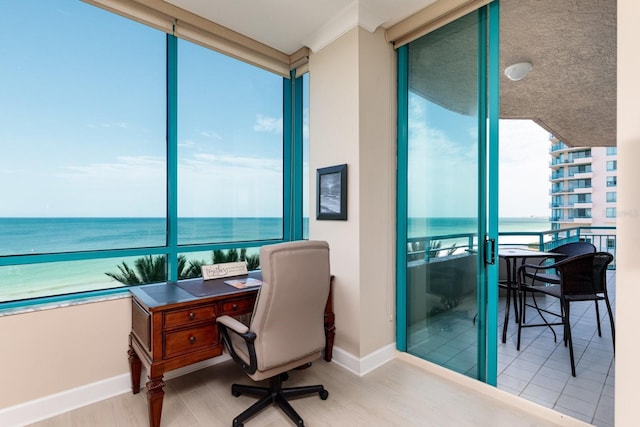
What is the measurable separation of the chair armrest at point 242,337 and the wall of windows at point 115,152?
946 millimetres

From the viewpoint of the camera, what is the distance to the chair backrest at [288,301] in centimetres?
158

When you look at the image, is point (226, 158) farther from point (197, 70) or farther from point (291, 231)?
point (291, 231)

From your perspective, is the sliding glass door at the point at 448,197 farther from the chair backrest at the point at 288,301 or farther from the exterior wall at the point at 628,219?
the chair backrest at the point at 288,301

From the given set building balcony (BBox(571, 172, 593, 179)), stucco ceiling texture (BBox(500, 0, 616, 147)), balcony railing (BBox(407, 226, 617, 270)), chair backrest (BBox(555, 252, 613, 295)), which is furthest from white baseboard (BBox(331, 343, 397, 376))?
building balcony (BBox(571, 172, 593, 179))

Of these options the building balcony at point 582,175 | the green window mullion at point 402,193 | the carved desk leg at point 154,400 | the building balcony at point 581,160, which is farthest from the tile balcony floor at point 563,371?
the building balcony at point 581,160

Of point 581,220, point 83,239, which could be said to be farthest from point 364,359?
point 581,220

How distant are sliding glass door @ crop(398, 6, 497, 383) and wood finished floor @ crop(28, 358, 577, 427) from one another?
1.00 feet

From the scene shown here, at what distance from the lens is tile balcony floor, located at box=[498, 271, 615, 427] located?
1922 mm

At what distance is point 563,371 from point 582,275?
823 millimetres

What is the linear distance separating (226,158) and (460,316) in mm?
2523

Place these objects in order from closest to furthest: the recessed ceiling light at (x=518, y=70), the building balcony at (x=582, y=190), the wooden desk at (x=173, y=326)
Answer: the wooden desk at (x=173, y=326), the recessed ceiling light at (x=518, y=70), the building balcony at (x=582, y=190)

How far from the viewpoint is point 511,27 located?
2.56m

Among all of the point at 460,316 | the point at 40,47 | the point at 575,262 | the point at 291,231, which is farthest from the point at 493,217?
the point at 40,47

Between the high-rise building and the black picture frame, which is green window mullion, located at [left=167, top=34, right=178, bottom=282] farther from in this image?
the high-rise building
